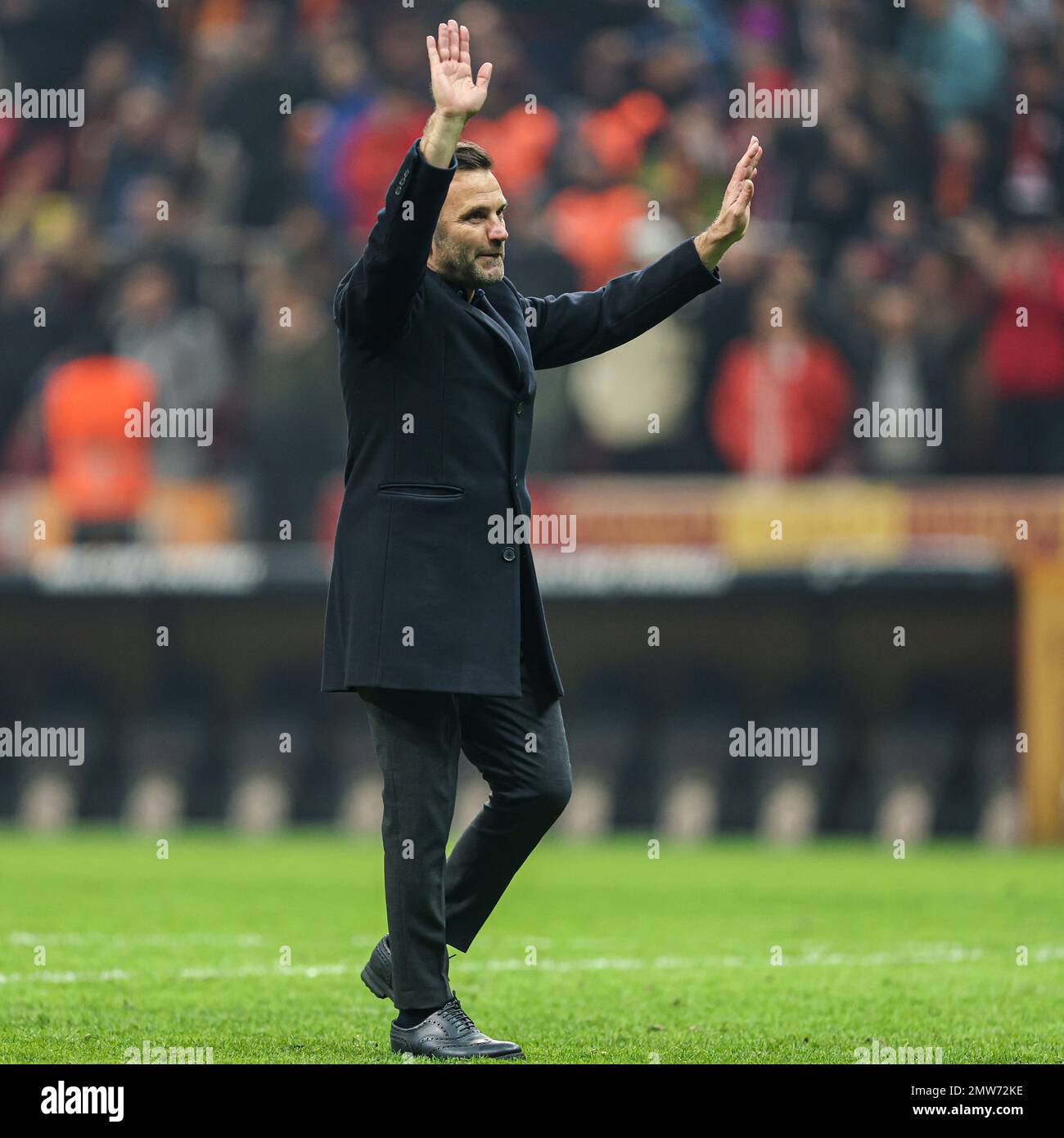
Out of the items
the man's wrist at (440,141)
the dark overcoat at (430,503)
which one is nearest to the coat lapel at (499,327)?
the dark overcoat at (430,503)

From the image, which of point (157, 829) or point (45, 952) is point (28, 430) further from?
point (45, 952)

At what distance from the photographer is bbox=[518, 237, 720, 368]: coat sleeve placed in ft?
18.4

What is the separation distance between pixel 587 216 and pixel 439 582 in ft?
29.5

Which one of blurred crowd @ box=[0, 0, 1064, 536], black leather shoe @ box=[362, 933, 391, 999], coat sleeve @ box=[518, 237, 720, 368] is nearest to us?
black leather shoe @ box=[362, 933, 391, 999]

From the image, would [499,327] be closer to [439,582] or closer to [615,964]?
[439,582]

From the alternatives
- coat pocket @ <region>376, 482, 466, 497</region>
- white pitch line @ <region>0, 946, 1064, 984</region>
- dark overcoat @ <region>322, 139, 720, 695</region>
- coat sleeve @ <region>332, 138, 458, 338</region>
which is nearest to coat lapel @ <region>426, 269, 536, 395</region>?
dark overcoat @ <region>322, 139, 720, 695</region>

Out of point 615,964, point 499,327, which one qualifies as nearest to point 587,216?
point 615,964

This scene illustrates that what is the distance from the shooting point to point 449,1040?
514cm

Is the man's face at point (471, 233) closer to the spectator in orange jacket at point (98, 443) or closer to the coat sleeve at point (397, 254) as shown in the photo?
the coat sleeve at point (397, 254)

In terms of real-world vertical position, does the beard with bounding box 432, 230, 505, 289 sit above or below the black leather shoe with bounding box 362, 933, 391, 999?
above

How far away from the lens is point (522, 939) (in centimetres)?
786

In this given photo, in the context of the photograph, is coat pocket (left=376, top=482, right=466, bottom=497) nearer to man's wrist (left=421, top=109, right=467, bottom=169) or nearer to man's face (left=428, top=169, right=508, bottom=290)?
man's face (left=428, top=169, right=508, bottom=290)

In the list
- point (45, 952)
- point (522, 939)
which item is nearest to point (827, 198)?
point (522, 939)

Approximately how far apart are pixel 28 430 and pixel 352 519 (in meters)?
9.01
